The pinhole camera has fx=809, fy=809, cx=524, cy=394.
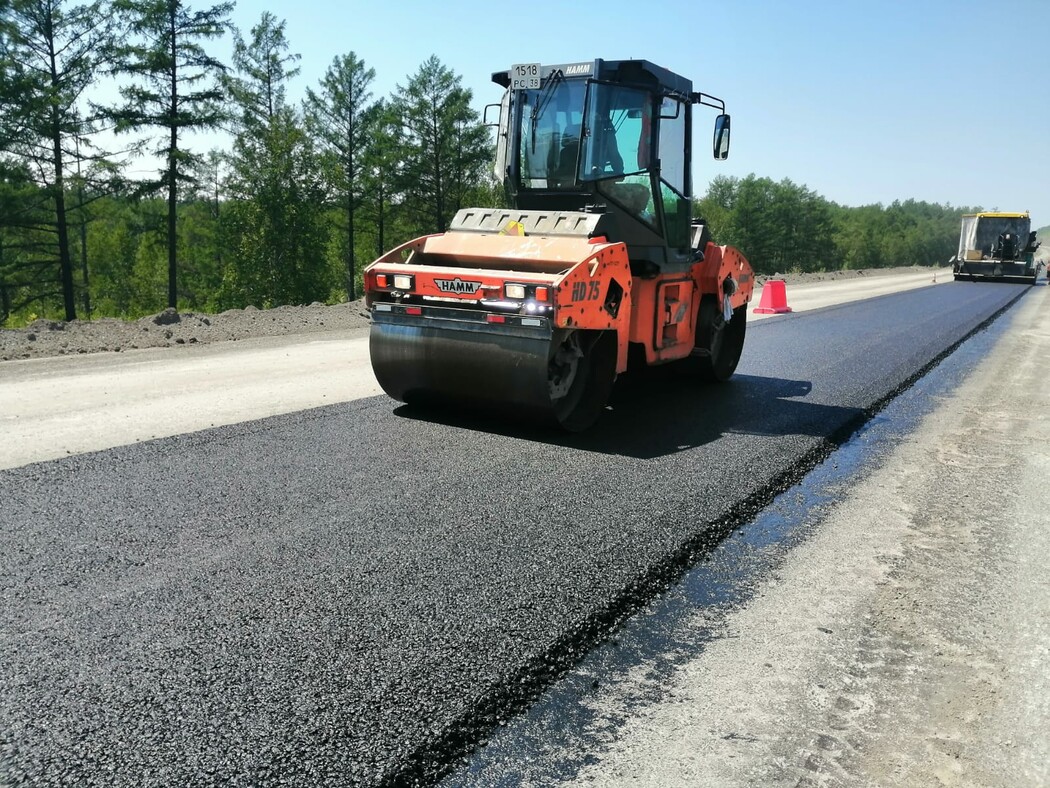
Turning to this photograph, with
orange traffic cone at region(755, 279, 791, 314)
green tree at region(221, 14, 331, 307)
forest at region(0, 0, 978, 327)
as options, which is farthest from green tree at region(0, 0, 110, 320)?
orange traffic cone at region(755, 279, 791, 314)

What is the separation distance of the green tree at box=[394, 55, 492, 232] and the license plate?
36.3m

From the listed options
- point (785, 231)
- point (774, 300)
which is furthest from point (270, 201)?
point (785, 231)

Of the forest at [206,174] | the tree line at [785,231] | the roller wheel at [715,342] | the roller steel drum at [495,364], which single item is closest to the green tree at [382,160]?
the forest at [206,174]

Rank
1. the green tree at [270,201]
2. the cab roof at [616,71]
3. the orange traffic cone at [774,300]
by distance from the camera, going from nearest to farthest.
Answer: the cab roof at [616,71] < the orange traffic cone at [774,300] < the green tree at [270,201]

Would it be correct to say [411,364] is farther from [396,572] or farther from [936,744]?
[936,744]

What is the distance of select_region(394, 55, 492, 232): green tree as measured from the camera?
42.3 m

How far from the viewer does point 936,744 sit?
7.93ft

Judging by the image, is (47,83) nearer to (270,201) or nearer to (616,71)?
(270,201)

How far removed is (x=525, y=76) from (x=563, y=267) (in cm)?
199

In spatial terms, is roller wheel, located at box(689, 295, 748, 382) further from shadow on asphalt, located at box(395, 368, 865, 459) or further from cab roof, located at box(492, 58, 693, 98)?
cab roof, located at box(492, 58, 693, 98)

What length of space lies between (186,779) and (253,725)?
0.83ft

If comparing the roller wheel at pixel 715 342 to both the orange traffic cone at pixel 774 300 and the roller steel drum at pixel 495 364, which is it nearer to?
the roller steel drum at pixel 495 364

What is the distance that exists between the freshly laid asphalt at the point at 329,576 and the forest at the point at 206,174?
11.5 ft

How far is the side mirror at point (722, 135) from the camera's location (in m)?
7.33
